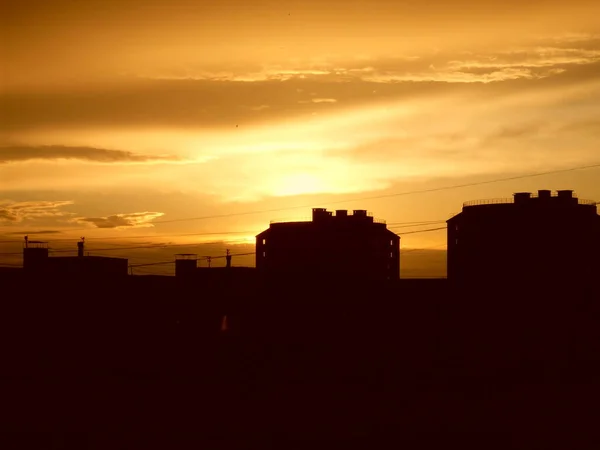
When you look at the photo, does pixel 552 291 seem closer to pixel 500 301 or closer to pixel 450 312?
pixel 500 301

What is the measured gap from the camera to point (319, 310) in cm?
6066

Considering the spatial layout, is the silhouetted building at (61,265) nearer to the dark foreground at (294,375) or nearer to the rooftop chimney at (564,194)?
the dark foreground at (294,375)

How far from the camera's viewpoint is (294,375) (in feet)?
118

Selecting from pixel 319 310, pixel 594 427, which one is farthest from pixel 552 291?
pixel 594 427

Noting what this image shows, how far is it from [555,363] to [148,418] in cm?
2400

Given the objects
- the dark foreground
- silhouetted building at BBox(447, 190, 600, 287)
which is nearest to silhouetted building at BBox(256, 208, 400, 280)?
silhouetted building at BBox(447, 190, 600, 287)

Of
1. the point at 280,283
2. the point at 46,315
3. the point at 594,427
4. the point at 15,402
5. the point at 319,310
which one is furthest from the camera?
the point at 280,283

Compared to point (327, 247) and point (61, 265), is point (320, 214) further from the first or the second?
point (61, 265)

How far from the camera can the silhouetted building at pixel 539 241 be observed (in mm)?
69938

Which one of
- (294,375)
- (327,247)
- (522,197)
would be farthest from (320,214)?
(294,375)

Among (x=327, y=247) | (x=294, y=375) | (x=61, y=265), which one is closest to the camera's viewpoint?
(x=294, y=375)

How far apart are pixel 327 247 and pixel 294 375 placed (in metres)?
48.3

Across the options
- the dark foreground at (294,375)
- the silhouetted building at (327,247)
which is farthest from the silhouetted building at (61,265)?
the silhouetted building at (327,247)

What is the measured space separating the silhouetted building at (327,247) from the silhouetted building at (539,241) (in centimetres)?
1558
